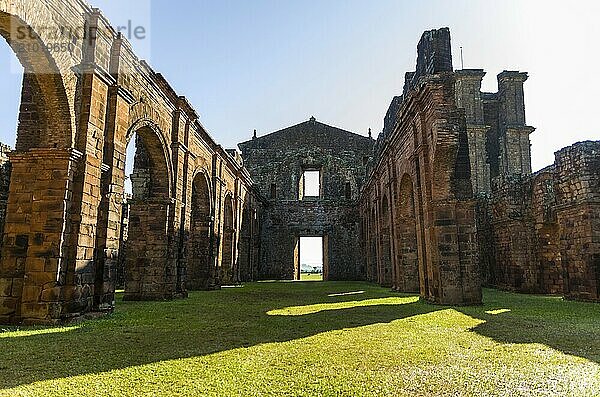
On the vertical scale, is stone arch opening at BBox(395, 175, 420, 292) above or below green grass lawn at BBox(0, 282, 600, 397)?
above

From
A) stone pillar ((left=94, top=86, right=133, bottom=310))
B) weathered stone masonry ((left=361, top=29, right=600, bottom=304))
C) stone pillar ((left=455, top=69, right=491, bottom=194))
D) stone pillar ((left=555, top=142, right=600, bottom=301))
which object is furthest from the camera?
stone pillar ((left=455, top=69, right=491, bottom=194))

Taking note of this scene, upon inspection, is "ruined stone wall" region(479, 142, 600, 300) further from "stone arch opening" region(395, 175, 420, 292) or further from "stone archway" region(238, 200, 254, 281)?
"stone archway" region(238, 200, 254, 281)

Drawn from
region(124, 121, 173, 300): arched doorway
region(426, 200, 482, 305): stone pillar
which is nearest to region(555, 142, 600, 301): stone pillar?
region(426, 200, 482, 305): stone pillar

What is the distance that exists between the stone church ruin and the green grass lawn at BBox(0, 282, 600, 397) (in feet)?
5.58

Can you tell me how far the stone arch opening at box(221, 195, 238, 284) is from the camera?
20.0 m

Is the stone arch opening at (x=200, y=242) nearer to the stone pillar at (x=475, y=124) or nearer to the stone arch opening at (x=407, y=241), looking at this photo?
the stone arch opening at (x=407, y=241)

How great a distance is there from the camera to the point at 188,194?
1374cm

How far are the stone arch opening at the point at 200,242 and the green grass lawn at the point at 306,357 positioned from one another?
28.4ft

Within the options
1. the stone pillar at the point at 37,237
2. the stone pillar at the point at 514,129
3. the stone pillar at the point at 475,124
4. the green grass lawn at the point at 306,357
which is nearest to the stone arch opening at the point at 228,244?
the green grass lawn at the point at 306,357

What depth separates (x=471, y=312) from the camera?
8.34 metres

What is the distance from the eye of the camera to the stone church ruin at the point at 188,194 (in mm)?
7004

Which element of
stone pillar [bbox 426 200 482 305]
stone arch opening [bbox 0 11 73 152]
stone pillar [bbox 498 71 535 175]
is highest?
stone pillar [bbox 498 71 535 175]

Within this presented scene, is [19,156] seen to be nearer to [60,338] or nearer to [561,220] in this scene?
[60,338]

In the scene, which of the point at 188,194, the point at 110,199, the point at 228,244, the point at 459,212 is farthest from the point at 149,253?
the point at 228,244
